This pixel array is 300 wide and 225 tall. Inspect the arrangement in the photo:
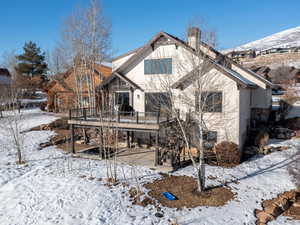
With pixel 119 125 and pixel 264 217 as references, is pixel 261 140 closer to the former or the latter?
pixel 264 217

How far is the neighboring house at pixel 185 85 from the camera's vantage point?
13.0 m

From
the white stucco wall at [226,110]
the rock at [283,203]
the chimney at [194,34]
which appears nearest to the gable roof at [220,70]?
the white stucco wall at [226,110]

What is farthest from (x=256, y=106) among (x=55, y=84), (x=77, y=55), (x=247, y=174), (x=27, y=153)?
(x=55, y=84)

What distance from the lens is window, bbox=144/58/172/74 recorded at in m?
15.4

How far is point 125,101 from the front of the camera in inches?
668

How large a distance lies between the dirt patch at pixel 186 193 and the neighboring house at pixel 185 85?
4.66 m

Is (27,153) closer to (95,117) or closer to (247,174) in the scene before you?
(95,117)

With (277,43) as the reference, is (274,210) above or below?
below

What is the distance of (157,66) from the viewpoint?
621 inches

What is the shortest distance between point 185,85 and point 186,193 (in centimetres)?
736

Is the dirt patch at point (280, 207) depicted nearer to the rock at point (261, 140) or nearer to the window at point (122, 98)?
the rock at point (261, 140)

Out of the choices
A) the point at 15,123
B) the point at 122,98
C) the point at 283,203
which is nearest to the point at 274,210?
the point at 283,203

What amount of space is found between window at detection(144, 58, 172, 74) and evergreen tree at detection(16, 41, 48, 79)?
31.6 m

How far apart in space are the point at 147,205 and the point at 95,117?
7.79m
